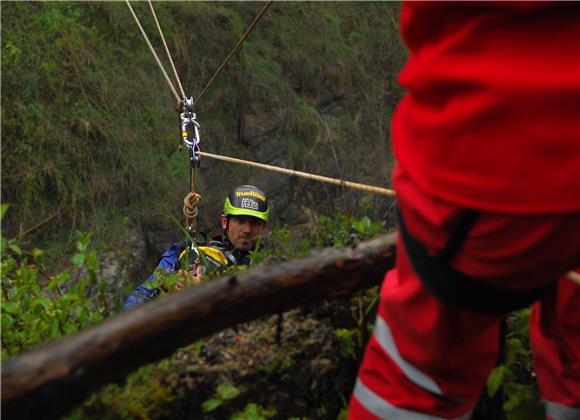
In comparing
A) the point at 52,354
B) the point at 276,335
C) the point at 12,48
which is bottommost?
the point at 12,48

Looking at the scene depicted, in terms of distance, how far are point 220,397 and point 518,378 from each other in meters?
1.22

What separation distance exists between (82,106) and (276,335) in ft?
29.1

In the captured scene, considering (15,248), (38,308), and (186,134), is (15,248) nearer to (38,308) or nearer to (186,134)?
(38,308)

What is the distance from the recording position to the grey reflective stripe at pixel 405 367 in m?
1.85

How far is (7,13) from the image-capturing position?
1028cm

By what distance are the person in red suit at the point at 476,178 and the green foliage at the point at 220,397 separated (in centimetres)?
51

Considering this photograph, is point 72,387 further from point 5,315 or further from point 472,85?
point 472,85

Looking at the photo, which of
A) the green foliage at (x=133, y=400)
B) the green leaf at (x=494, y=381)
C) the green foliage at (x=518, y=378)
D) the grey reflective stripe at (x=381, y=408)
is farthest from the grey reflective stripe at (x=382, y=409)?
the green foliage at (x=133, y=400)

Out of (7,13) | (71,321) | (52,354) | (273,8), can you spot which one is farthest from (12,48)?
(52,354)

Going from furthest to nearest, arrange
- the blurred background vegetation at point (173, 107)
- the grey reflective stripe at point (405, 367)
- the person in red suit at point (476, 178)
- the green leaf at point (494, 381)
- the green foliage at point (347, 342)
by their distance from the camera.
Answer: the blurred background vegetation at point (173, 107) → the green foliage at point (347, 342) → the green leaf at point (494, 381) → the grey reflective stripe at point (405, 367) → the person in red suit at point (476, 178)

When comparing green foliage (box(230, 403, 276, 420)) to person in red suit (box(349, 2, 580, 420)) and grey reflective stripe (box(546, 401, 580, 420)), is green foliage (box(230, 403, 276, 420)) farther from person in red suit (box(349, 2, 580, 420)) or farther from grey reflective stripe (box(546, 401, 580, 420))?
grey reflective stripe (box(546, 401, 580, 420))

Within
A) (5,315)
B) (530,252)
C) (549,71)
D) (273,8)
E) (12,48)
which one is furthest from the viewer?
(273,8)

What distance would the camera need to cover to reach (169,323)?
6.10 ft

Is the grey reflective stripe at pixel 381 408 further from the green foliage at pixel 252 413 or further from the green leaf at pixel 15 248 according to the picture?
the green leaf at pixel 15 248
